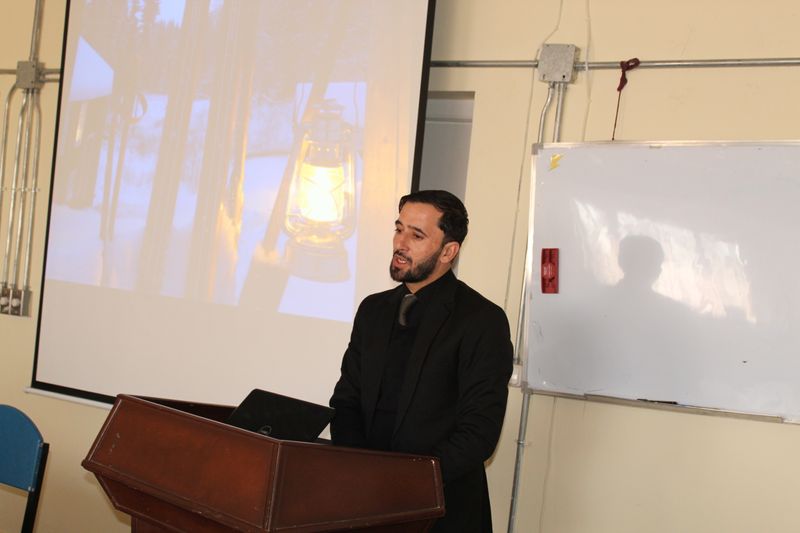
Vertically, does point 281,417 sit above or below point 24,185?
below

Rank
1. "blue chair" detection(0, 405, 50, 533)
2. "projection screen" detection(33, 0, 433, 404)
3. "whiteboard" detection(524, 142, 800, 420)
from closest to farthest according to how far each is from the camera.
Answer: "blue chair" detection(0, 405, 50, 533) < "whiteboard" detection(524, 142, 800, 420) < "projection screen" detection(33, 0, 433, 404)

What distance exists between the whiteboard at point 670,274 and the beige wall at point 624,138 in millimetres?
116

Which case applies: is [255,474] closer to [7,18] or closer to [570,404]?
[570,404]

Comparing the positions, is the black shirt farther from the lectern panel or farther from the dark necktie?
the lectern panel

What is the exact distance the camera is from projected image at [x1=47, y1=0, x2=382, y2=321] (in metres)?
3.41

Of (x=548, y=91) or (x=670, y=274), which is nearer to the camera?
(x=670, y=274)

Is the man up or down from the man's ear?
down

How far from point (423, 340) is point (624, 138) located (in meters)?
1.40

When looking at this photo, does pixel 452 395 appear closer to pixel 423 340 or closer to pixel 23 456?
pixel 423 340

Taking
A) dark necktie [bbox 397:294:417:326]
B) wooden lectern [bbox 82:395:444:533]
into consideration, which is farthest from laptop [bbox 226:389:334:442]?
dark necktie [bbox 397:294:417:326]

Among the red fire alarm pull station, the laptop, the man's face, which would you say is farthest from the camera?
the red fire alarm pull station

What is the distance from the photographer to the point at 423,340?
2154 millimetres

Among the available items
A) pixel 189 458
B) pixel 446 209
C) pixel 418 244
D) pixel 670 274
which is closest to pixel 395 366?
pixel 418 244

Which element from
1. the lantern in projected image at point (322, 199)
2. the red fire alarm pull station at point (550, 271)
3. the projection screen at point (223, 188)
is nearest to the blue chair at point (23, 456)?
the projection screen at point (223, 188)
